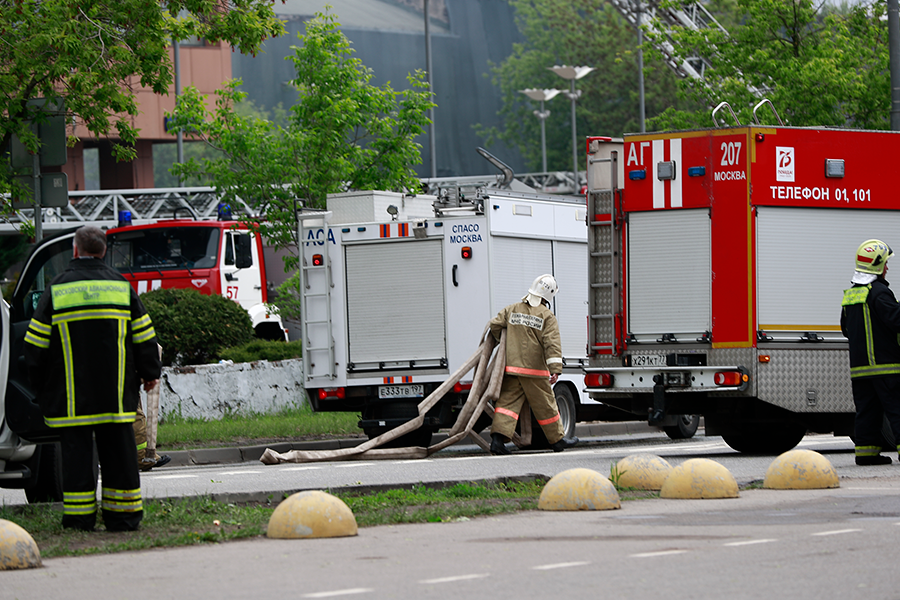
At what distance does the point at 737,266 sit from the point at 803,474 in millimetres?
3548

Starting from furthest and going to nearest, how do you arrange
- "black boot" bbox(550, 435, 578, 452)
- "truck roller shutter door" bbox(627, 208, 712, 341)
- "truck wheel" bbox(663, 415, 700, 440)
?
"truck wheel" bbox(663, 415, 700, 440), "black boot" bbox(550, 435, 578, 452), "truck roller shutter door" bbox(627, 208, 712, 341)

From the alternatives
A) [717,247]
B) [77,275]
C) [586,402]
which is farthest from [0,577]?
[586,402]

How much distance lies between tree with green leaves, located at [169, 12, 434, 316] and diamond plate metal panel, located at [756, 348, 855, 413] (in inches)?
425

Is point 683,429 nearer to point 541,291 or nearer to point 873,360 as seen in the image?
point 541,291

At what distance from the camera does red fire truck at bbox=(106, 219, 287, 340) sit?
79.8 ft

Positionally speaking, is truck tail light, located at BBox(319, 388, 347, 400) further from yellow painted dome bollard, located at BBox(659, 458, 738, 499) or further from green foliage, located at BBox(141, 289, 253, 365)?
yellow painted dome bollard, located at BBox(659, 458, 738, 499)

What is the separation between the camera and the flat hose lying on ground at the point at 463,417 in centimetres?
1448

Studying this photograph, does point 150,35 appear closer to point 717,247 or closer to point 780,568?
point 717,247

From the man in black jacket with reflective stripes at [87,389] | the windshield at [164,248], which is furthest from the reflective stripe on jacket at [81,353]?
the windshield at [164,248]

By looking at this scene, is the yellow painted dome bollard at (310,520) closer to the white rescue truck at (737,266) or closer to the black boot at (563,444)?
the white rescue truck at (737,266)

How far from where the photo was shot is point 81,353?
26.8 ft

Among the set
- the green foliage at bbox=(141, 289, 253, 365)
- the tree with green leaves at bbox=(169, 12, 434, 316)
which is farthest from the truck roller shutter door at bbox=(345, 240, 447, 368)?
the tree with green leaves at bbox=(169, 12, 434, 316)

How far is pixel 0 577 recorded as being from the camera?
6707 mm

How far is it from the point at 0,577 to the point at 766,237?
27.9ft
